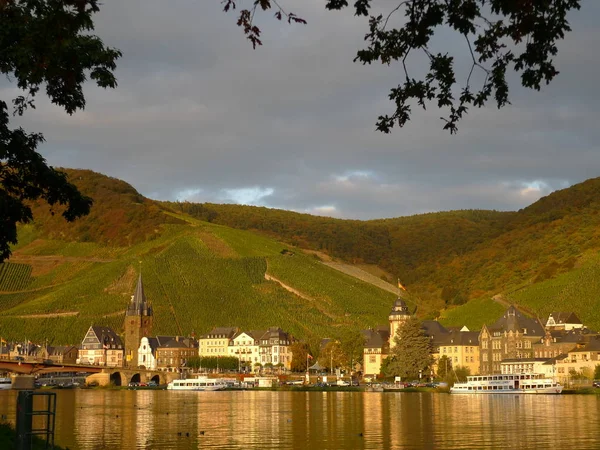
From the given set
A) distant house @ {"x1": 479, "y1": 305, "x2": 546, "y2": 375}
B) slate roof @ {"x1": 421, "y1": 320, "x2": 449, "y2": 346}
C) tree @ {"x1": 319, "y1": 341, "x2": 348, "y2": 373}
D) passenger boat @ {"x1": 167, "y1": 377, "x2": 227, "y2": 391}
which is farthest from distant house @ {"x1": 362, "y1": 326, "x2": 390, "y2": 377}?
passenger boat @ {"x1": 167, "y1": 377, "x2": 227, "y2": 391}

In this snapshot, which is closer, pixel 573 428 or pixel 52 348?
pixel 573 428

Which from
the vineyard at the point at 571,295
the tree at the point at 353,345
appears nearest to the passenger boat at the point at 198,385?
the tree at the point at 353,345

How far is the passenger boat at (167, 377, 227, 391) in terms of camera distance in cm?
12694

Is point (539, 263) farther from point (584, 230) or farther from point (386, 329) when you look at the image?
point (386, 329)

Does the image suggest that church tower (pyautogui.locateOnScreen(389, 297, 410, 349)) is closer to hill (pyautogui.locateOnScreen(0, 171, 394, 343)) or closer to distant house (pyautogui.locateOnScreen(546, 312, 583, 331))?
distant house (pyautogui.locateOnScreen(546, 312, 583, 331))

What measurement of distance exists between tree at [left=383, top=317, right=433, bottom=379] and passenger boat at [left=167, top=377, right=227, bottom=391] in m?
23.8

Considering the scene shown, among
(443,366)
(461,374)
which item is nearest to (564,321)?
(443,366)

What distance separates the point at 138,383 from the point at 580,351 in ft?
233

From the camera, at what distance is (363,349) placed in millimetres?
141000

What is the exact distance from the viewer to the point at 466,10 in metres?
14.1

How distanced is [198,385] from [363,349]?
2682 centimetres

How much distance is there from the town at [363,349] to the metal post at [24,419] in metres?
93.1

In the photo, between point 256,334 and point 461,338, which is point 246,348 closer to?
point 256,334

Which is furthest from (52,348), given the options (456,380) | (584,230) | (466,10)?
(466,10)
